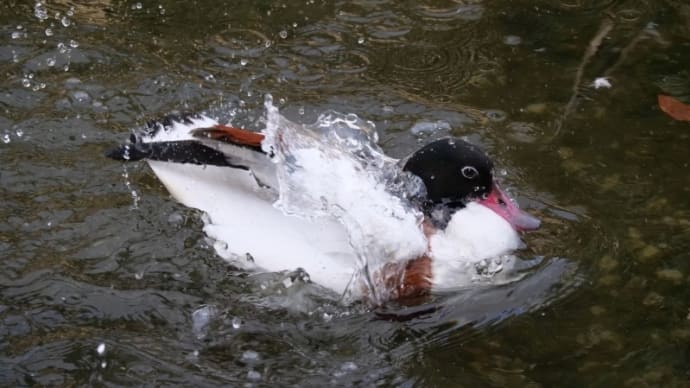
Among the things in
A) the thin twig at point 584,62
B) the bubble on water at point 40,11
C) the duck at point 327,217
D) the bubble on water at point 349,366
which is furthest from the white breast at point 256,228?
the bubble on water at point 40,11

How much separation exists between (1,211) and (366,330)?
5.36 feet

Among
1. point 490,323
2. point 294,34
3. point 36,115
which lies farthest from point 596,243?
point 36,115

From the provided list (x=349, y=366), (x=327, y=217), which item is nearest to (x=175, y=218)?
(x=327, y=217)

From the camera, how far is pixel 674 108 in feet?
17.4

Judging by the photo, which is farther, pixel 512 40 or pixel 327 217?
pixel 512 40

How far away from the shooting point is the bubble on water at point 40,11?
580cm

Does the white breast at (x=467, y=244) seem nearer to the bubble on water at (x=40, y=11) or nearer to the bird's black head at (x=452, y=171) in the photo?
the bird's black head at (x=452, y=171)

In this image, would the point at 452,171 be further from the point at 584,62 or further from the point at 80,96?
the point at 80,96

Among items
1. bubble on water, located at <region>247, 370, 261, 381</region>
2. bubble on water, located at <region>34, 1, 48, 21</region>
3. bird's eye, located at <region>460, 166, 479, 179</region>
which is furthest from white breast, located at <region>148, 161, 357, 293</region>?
bubble on water, located at <region>34, 1, 48, 21</region>

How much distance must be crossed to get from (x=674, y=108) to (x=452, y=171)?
1.61 metres

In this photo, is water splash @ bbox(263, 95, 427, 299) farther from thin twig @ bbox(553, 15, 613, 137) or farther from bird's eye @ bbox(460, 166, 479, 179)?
thin twig @ bbox(553, 15, 613, 137)

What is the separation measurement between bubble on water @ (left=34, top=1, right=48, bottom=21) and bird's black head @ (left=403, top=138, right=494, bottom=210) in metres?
2.51

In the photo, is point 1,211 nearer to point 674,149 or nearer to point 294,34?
point 294,34

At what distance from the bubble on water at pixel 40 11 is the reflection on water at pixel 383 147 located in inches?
0.4
